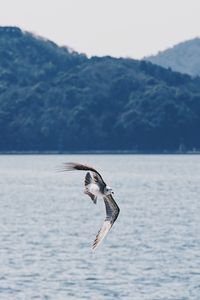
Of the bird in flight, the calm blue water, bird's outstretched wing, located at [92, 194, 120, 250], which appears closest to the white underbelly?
the bird in flight

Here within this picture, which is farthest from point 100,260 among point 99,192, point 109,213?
point 99,192

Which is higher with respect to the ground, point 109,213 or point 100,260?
point 109,213

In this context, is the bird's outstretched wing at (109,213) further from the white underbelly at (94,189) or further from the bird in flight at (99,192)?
the white underbelly at (94,189)

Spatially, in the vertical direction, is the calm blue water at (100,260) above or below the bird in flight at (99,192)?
below

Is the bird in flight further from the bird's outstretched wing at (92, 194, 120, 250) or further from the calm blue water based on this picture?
the calm blue water

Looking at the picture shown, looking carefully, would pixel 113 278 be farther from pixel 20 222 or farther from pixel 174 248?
pixel 20 222

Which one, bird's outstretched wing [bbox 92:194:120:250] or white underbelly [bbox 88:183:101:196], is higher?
white underbelly [bbox 88:183:101:196]

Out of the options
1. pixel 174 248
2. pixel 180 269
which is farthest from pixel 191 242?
pixel 180 269

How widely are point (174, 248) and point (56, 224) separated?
1755 inches

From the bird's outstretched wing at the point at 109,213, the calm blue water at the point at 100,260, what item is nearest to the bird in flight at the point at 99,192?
the bird's outstretched wing at the point at 109,213

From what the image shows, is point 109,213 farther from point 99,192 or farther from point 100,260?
point 100,260

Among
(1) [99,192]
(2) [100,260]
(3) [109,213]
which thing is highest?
(1) [99,192]

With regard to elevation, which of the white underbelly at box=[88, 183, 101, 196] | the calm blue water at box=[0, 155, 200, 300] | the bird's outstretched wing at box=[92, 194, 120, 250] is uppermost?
the white underbelly at box=[88, 183, 101, 196]

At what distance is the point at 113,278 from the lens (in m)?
99.4
